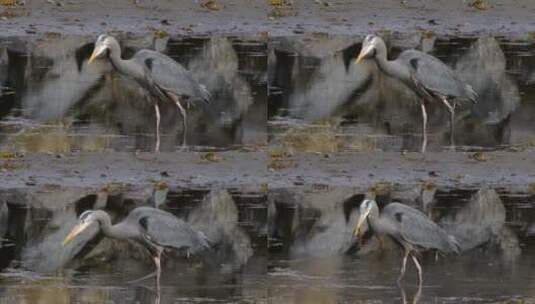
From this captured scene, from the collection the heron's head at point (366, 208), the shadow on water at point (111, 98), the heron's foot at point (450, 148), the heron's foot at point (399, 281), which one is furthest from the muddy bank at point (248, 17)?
the heron's foot at point (399, 281)

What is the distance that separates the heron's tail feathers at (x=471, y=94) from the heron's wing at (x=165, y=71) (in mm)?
2603

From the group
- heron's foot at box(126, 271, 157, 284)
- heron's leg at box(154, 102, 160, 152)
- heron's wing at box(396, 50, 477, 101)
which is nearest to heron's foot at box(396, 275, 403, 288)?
heron's wing at box(396, 50, 477, 101)

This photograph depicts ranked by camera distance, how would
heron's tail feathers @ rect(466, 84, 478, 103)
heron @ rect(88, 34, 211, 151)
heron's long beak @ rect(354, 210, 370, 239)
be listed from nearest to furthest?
heron's long beak @ rect(354, 210, 370, 239), heron @ rect(88, 34, 211, 151), heron's tail feathers @ rect(466, 84, 478, 103)

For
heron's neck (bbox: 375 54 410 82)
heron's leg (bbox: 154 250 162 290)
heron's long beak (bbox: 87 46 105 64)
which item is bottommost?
heron's leg (bbox: 154 250 162 290)

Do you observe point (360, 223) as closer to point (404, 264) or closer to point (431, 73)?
point (404, 264)

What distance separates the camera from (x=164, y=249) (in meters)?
19.7

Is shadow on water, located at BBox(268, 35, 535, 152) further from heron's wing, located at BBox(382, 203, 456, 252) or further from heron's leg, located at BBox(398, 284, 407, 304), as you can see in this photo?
heron's leg, located at BBox(398, 284, 407, 304)

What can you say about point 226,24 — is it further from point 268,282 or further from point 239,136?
point 268,282

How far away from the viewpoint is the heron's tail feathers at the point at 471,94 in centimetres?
2116

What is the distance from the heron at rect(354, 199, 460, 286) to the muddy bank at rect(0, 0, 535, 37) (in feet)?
7.15

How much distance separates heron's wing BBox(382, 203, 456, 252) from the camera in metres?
19.7

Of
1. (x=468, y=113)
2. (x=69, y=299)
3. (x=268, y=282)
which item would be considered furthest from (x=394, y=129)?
(x=69, y=299)

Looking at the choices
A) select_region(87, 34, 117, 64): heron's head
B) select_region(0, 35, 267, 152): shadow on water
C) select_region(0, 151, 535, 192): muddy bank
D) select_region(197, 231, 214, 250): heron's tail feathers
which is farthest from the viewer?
select_region(0, 35, 267, 152): shadow on water

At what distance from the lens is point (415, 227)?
1969 centimetres
